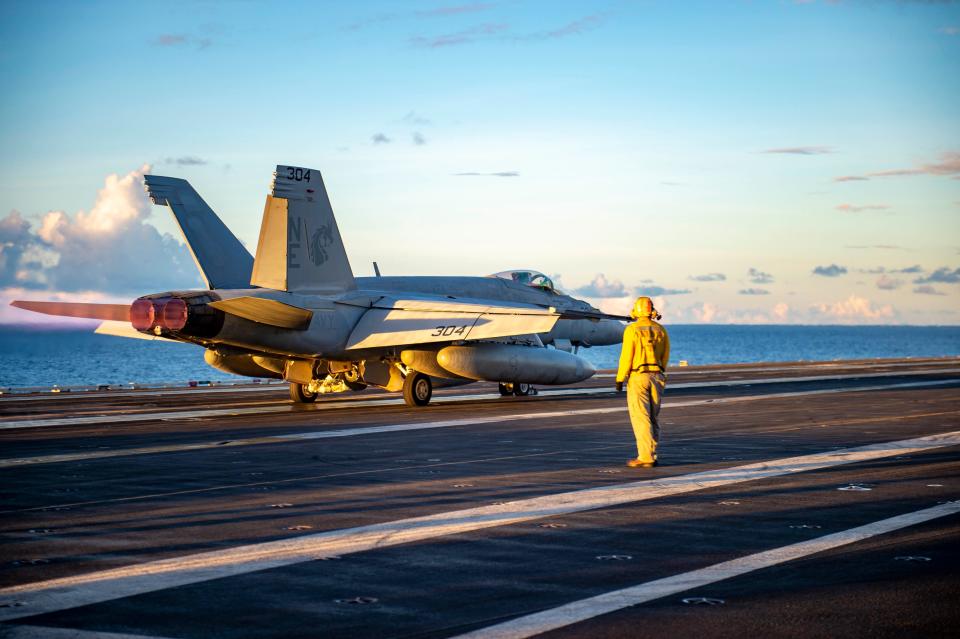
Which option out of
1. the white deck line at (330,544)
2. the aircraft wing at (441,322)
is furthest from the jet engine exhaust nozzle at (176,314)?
the white deck line at (330,544)

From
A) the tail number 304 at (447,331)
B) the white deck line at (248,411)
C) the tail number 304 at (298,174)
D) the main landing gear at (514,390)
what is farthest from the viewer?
the main landing gear at (514,390)

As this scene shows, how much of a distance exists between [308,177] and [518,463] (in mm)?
11750

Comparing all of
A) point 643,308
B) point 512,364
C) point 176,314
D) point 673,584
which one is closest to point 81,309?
point 176,314

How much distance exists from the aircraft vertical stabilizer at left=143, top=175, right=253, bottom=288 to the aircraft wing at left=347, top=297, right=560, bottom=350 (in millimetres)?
3929

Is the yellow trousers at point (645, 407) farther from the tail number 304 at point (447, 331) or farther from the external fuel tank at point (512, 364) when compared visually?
the external fuel tank at point (512, 364)

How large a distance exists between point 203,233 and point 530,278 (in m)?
10.3

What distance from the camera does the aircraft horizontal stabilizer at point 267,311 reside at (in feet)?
72.7

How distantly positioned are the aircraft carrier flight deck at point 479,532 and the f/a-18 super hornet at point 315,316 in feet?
13.3

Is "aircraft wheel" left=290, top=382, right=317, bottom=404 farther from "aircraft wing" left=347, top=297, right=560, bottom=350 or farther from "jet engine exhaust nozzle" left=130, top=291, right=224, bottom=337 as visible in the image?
"jet engine exhaust nozzle" left=130, top=291, right=224, bottom=337

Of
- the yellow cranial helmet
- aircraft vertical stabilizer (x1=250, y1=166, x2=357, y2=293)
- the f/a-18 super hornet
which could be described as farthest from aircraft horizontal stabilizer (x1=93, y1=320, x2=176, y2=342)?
the yellow cranial helmet

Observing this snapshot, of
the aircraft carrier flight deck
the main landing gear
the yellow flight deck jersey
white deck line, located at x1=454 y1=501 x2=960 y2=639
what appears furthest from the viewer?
the main landing gear

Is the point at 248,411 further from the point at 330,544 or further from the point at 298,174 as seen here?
the point at 330,544

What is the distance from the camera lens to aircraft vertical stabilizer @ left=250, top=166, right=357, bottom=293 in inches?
917

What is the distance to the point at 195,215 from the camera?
25828 mm
